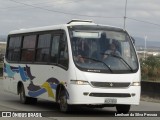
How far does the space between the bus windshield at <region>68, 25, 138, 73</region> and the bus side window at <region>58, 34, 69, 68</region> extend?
0.26 metres

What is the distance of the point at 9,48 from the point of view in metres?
21.3

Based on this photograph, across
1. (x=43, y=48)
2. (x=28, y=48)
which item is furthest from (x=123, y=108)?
(x=28, y=48)

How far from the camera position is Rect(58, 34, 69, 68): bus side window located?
48.6 feet

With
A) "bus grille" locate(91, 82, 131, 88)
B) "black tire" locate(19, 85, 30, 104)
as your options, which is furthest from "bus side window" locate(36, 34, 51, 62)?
"bus grille" locate(91, 82, 131, 88)

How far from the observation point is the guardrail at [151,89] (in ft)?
75.4

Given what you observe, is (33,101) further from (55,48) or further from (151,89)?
(151,89)

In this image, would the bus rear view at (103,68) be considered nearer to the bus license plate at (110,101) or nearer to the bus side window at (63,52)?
the bus license plate at (110,101)

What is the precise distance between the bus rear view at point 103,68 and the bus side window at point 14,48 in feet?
17.3

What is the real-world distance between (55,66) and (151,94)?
9004 millimetres

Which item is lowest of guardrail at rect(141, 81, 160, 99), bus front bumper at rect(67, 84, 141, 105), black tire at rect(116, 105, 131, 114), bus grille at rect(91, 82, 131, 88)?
guardrail at rect(141, 81, 160, 99)

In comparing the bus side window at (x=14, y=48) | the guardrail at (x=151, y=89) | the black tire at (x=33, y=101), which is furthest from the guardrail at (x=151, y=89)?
the bus side window at (x=14, y=48)

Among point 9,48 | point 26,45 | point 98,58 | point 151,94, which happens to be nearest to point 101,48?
point 98,58

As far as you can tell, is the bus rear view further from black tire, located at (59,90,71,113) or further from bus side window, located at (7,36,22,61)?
bus side window, located at (7,36,22,61)

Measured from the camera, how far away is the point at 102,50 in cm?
1480
